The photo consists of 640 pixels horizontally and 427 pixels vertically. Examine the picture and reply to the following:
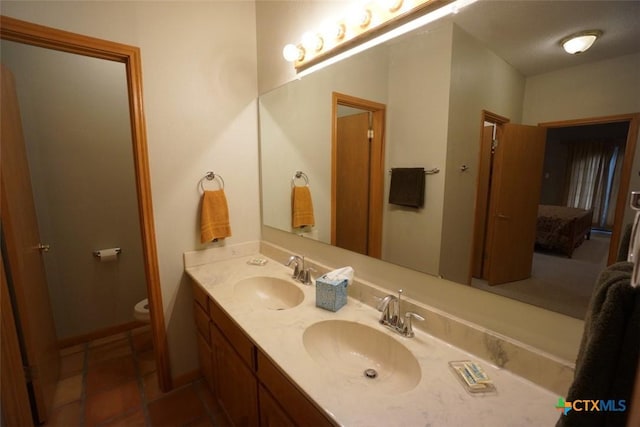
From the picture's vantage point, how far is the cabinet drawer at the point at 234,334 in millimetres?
1101

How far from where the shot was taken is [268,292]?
5.39ft

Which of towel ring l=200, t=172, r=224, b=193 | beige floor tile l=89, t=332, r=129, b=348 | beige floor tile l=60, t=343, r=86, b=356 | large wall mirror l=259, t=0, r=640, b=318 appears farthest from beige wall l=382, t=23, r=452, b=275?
beige floor tile l=60, t=343, r=86, b=356

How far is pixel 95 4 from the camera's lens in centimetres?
134

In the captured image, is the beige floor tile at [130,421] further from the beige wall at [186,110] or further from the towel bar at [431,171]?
the towel bar at [431,171]

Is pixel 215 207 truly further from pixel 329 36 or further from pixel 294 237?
pixel 329 36

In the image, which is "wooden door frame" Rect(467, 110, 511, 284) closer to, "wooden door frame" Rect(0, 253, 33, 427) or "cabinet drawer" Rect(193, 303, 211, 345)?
"cabinet drawer" Rect(193, 303, 211, 345)

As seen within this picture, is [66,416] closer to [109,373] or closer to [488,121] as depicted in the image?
[109,373]

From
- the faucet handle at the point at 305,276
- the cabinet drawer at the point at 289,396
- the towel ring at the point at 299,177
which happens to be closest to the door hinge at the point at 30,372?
the cabinet drawer at the point at 289,396

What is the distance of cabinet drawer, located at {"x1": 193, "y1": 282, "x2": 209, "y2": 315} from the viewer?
152 centimetres

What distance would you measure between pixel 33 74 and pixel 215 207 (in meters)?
1.69

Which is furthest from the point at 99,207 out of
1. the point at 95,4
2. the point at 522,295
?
the point at 522,295

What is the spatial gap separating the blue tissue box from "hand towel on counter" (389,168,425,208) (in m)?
0.43

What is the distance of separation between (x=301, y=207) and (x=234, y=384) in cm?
98

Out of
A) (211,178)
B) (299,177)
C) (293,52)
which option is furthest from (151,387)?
(293,52)
